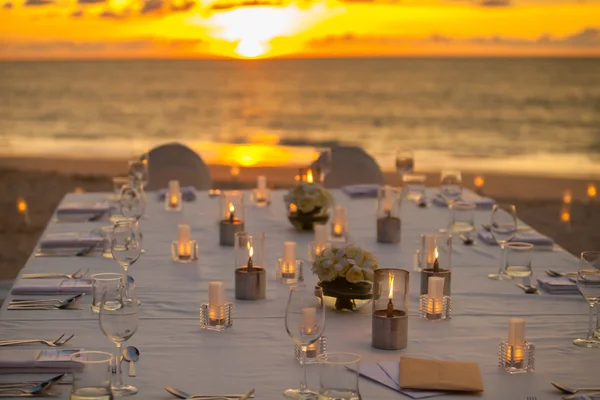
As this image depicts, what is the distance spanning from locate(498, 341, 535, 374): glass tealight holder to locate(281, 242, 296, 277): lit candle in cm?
95

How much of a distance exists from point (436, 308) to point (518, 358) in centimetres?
43

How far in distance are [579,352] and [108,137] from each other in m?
13.5

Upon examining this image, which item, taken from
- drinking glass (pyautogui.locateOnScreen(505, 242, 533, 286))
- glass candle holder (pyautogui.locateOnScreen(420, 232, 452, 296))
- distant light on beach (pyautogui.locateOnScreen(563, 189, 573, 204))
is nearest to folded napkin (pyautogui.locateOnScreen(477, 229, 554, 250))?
drinking glass (pyautogui.locateOnScreen(505, 242, 533, 286))

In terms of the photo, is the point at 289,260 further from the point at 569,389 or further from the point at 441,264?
the point at 569,389

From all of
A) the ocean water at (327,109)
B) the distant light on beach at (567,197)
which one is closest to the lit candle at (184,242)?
the distant light on beach at (567,197)

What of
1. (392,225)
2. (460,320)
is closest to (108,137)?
(392,225)

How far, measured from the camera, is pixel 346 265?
2541 mm

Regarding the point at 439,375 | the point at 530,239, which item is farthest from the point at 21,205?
the point at 439,375

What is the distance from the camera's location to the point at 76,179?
9.42 m

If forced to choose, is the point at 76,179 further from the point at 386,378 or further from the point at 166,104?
the point at 166,104

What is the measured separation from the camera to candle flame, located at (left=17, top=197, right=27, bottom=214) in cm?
747

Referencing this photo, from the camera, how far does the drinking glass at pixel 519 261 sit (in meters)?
3.04

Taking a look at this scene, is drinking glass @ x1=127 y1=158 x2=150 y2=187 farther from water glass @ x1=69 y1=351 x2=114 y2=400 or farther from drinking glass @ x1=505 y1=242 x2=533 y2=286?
water glass @ x1=69 y1=351 x2=114 y2=400

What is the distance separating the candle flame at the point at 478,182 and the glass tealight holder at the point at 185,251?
242 inches
